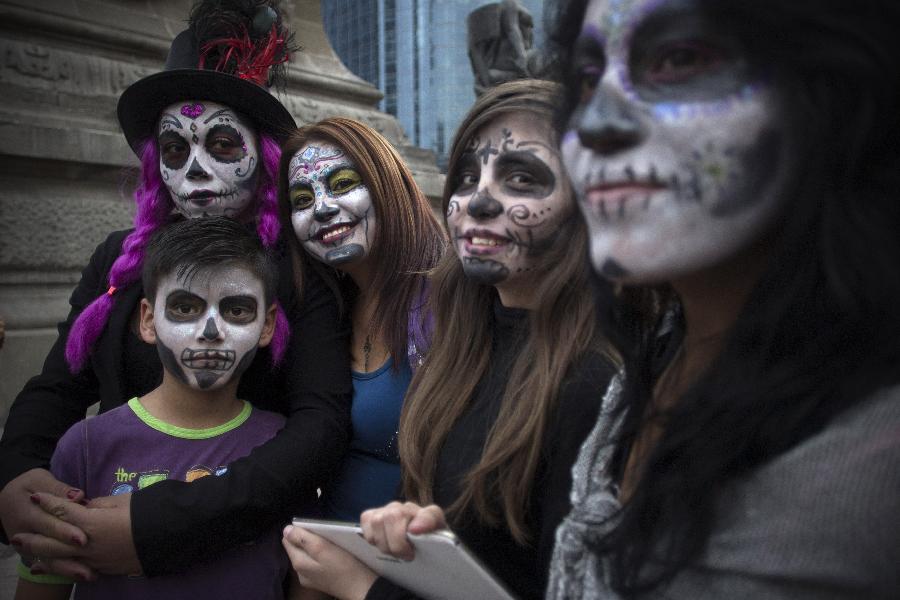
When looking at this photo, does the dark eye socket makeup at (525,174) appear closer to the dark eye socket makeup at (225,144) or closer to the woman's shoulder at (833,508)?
the woman's shoulder at (833,508)

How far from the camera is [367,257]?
2352 millimetres

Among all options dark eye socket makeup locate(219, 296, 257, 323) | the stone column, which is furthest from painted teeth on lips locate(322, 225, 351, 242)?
the stone column

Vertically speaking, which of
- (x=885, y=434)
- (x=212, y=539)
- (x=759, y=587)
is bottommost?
(x=212, y=539)

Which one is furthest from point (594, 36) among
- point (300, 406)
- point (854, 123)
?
point (300, 406)

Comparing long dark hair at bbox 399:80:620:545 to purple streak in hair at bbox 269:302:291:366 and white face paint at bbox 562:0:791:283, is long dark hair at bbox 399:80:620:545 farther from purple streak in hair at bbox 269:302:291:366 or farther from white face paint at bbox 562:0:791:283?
purple streak in hair at bbox 269:302:291:366

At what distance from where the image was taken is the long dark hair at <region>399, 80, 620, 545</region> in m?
1.42

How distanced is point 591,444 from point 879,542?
451 millimetres

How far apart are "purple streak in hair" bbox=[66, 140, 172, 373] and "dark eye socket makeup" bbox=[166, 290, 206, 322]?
14.1 inches

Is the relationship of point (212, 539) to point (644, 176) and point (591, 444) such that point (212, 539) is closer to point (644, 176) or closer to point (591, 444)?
point (591, 444)

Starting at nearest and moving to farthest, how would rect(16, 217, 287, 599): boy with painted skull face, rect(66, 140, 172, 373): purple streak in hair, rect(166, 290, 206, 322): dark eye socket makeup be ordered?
rect(16, 217, 287, 599): boy with painted skull face
rect(166, 290, 206, 322): dark eye socket makeup
rect(66, 140, 172, 373): purple streak in hair

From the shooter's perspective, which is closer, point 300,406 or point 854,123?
point 854,123

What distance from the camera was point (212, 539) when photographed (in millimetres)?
1857

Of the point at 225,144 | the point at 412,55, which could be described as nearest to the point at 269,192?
the point at 225,144

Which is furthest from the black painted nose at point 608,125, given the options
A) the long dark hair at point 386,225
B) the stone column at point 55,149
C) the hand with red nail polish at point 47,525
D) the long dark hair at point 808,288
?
the stone column at point 55,149
